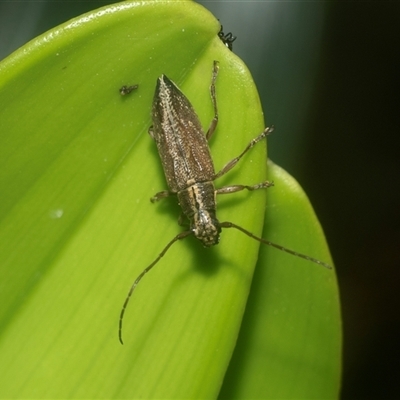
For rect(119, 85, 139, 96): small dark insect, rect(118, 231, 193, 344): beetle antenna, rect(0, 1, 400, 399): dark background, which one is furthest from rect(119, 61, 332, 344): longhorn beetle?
rect(0, 1, 400, 399): dark background

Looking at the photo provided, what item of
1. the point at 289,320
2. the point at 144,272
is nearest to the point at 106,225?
the point at 144,272

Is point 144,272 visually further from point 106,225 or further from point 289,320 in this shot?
point 289,320

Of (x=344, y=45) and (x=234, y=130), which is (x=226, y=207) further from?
(x=344, y=45)

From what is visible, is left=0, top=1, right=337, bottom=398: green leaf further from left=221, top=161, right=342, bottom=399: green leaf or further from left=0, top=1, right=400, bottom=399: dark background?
left=0, top=1, right=400, bottom=399: dark background

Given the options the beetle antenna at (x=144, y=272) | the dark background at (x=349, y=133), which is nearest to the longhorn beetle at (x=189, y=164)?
the beetle antenna at (x=144, y=272)

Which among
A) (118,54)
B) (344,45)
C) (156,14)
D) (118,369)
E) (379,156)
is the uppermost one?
Answer: (344,45)

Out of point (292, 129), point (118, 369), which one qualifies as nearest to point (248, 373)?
point (118, 369)
